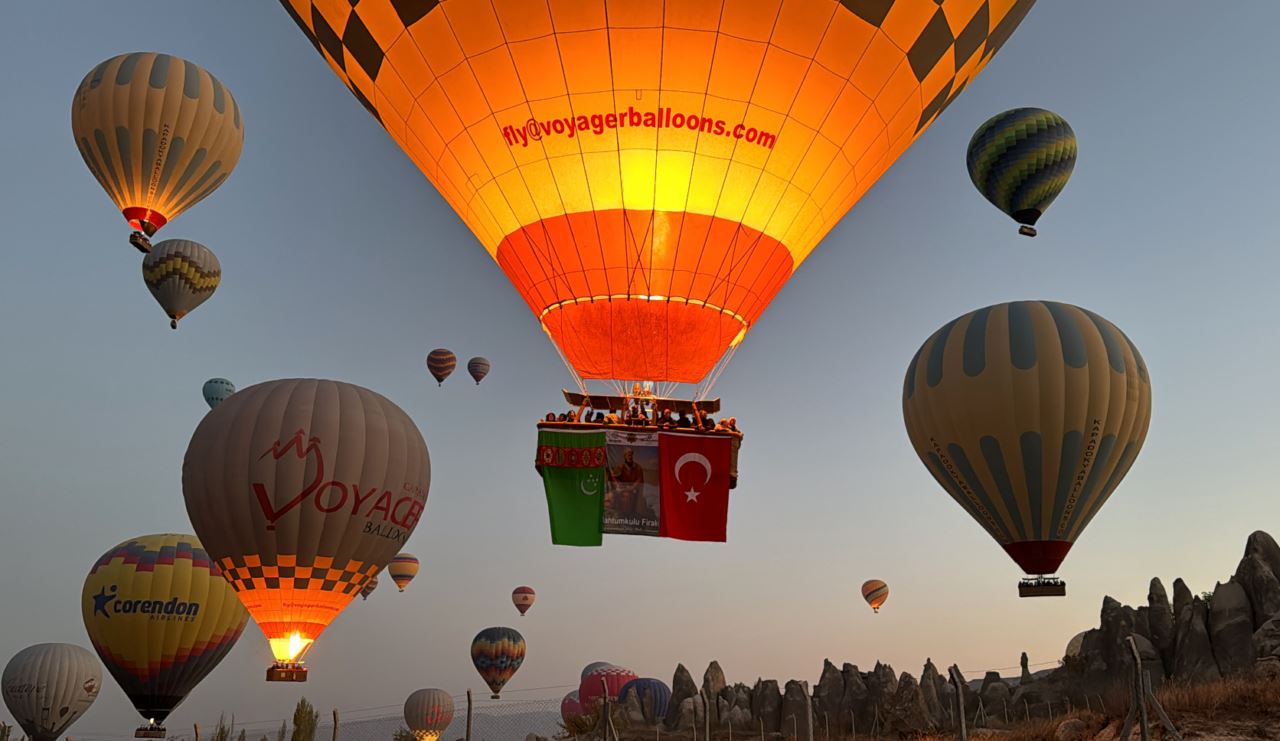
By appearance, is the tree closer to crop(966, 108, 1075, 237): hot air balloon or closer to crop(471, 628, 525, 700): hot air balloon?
crop(471, 628, 525, 700): hot air balloon

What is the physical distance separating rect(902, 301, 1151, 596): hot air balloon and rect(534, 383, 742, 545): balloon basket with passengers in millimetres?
4187

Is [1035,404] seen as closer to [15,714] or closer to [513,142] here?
[513,142]

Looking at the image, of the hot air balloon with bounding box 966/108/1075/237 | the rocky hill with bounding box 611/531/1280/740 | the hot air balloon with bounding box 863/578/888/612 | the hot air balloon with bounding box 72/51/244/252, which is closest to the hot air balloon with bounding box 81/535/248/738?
the hot air balloon with bounding box 72/51/244/252

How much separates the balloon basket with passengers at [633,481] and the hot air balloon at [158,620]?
1294 cm

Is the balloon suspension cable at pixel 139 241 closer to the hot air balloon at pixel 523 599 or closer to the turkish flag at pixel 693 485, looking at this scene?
the turkish flag at pixel 693 485

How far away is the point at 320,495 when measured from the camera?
621 inches

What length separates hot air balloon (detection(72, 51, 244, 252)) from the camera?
71.8ft

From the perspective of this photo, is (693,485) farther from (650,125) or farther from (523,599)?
(523,599)

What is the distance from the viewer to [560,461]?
14.3m

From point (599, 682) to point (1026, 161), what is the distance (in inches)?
1138

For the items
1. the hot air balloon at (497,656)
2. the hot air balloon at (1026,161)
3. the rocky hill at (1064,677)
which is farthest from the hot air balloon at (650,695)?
the hot air balloon at (1026,161)

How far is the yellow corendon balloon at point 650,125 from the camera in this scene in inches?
520

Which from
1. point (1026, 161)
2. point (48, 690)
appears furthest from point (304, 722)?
point (1026, 161)

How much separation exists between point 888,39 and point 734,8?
2.29 metres
